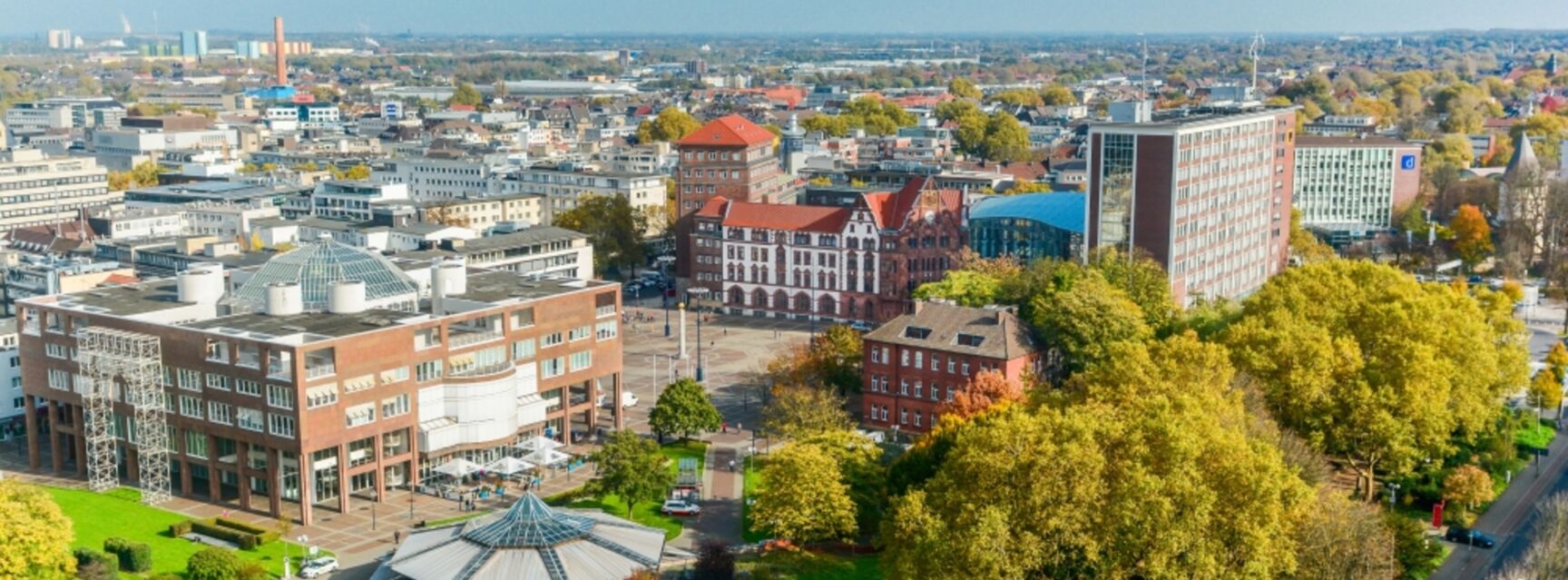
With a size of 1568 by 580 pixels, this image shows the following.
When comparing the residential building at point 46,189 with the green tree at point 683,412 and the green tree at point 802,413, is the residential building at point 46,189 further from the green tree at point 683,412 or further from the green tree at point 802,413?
the green tree at point 802,413

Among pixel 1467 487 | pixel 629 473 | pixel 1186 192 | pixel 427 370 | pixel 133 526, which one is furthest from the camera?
pixel 1186 192

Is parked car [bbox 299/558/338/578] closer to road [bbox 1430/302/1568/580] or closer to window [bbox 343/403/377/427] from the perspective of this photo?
window [bbox 343/403/377/427]

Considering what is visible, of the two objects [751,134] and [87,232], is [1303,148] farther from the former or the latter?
[87,232]

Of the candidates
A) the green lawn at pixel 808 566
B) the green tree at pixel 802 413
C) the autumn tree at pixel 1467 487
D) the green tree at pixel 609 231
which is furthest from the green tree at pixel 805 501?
the green tree at pixel 609 231

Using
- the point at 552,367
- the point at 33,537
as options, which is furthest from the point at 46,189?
the point at 33,537

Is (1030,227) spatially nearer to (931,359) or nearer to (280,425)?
(931,359)

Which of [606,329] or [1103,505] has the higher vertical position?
[1103,505]

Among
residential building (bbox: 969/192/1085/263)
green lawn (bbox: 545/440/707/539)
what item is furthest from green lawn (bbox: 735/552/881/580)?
residential building (bbox: 969/192/1085/263)
